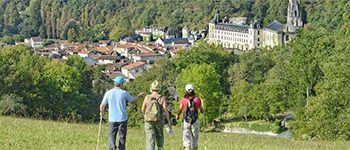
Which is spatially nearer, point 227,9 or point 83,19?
point 227,9

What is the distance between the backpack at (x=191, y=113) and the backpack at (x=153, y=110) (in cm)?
76

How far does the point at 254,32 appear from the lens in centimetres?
10206

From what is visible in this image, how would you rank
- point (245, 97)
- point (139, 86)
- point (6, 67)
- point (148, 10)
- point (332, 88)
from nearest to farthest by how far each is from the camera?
point (332, 88), point (6, 67), point (245, 97), point (139, 86), point (148, 10)

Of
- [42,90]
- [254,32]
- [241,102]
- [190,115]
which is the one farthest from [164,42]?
[190,115]

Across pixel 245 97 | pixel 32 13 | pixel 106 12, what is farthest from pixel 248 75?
pixel 32 13

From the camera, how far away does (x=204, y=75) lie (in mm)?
41250

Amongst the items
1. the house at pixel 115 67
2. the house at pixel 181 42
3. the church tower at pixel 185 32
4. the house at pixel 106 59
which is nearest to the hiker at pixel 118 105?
the house at pixel 115 67

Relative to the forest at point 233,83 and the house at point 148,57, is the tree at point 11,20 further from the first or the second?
the forest at point 233,83

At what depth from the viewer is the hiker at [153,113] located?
10.5m

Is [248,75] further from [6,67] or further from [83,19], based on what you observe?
[83,19]

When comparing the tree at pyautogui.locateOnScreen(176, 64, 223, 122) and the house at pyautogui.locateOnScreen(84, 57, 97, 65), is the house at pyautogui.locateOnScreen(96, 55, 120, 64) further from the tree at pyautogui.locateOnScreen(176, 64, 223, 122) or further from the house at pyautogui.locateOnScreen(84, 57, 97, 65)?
the tree at pyautogui.locateOnScreen(176, 64, 223, 122)

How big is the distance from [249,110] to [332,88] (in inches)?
524

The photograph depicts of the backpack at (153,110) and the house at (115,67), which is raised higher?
the backpack at (153,110)

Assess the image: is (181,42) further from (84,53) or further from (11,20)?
(11,20)
